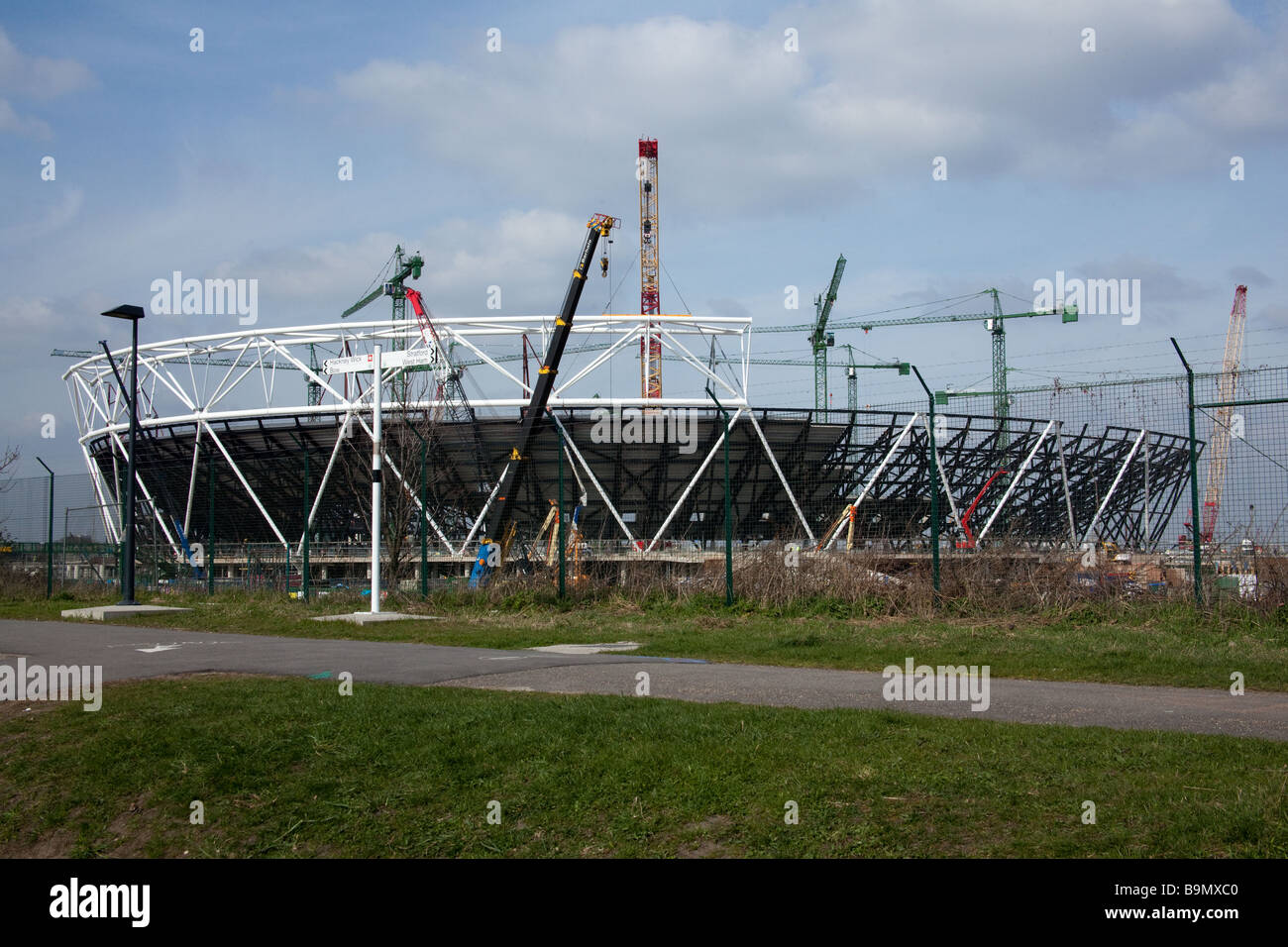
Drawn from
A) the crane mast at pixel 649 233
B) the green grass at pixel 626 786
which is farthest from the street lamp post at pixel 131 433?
the crane mast at pixel 649 233

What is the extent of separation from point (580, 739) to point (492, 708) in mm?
1192

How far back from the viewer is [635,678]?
8969 mm

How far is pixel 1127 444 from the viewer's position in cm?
4091

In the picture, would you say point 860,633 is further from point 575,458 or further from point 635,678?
point 575,458

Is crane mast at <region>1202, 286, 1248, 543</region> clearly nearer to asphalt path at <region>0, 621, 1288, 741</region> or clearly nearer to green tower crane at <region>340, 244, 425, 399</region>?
asphalt path at <region>0, 621, 1288, 741</region>

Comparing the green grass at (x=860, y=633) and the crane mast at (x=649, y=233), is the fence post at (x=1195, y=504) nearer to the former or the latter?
the green grass at (x=860, y=633)

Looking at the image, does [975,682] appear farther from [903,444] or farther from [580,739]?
[903,444]

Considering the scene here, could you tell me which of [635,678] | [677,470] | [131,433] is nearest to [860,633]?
[635,678]

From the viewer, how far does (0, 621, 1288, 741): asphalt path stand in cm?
668

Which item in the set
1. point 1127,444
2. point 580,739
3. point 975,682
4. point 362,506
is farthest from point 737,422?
point 580,739

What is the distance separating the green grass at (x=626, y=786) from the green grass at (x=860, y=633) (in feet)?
11.2

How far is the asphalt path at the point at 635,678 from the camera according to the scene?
6.68m

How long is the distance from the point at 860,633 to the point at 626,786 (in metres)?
7.35
